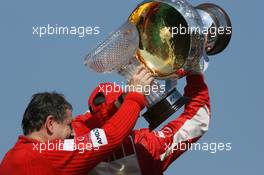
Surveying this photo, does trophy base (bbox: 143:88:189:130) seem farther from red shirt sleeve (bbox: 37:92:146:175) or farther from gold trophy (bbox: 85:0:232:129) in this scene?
red shirt sleeve (bbox: 37:92:146:175)

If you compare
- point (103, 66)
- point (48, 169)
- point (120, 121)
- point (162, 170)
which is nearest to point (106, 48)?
point (103, 66)

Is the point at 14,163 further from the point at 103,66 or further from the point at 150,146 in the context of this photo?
the point at 150,146

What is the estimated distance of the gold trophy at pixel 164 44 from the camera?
5.73m

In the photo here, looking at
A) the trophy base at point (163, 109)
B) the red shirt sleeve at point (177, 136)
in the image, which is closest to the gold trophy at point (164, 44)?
the trophy base at point (163, 109)

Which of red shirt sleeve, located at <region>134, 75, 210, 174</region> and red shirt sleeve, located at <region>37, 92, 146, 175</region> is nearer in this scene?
red shirt sleeve, located at <region>37, 92, 146, 175</region>

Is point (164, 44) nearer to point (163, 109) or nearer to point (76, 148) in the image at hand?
point (163, 109)

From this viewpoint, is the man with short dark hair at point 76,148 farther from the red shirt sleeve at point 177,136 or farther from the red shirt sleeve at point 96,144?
the red shirt sleeve at point 177,136

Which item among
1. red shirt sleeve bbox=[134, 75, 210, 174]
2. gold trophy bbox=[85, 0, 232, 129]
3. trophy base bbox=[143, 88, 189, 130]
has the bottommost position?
red shirt sleeve bbox=[134, 75, 210, 174]

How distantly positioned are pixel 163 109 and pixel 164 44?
0.52 m

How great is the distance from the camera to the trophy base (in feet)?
19.4

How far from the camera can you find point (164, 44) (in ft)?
20.1

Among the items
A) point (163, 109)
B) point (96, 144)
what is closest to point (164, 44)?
point (163, 109)

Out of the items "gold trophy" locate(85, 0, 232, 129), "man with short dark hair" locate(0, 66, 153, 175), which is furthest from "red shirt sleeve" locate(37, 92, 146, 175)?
"gold trophy" locate(85, 0, 232, 129)

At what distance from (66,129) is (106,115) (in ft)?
1.46
